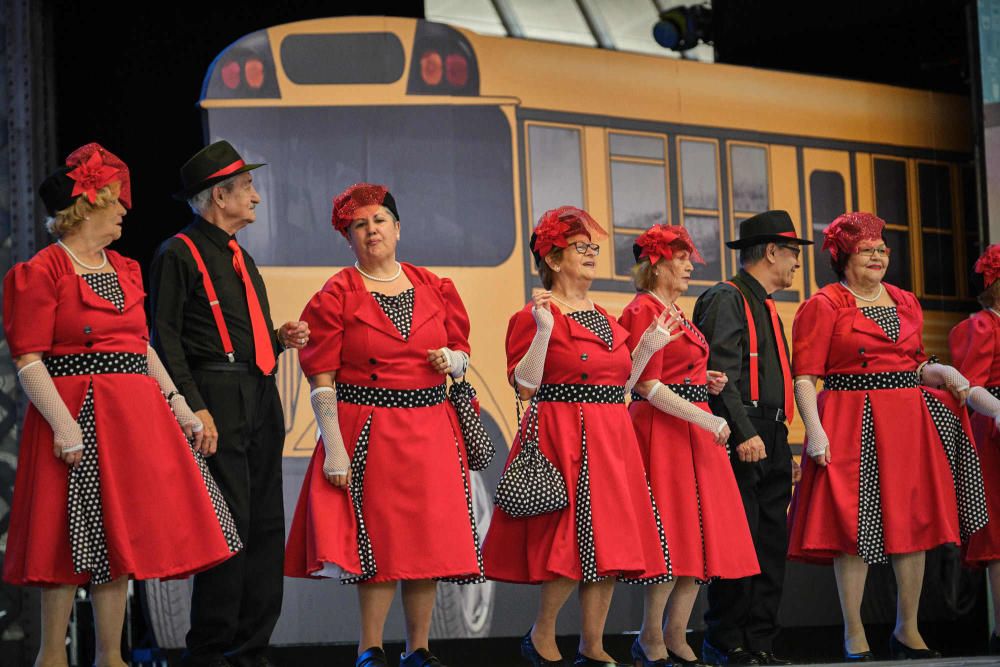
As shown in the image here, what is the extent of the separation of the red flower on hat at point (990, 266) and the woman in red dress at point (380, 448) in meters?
2.73

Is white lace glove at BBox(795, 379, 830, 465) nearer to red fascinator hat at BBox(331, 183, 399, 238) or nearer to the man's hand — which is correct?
the man's hand

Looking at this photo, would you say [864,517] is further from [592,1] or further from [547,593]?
[592,1]

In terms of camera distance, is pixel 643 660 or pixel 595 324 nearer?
pixel 595 324

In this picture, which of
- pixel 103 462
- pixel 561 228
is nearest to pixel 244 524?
pixel 103 462

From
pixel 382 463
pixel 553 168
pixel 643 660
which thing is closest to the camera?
pixel 382 463

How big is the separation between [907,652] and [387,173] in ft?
10.1

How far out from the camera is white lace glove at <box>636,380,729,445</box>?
4742 millimetres

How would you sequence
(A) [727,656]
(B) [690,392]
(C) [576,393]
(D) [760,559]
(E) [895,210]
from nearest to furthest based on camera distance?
(C) [576,393], (B) [690,392], (A) [727,656], (D) [760,559], (E) [895,210]

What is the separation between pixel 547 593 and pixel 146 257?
251cm

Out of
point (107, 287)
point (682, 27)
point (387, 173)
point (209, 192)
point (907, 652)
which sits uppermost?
point (682, 27)

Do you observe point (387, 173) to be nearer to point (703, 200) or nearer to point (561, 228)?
point (561, 228)

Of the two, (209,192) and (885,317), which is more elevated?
(209,192)

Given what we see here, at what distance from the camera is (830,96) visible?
718 centimetres

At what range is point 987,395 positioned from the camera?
5617 millimetres
